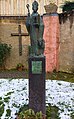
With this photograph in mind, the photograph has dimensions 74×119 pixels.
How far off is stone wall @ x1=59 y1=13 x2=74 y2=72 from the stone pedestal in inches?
197

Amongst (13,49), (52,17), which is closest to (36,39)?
(52,17)

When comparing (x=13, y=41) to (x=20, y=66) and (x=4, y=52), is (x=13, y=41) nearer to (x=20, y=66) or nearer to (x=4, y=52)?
(x=4, y=52)

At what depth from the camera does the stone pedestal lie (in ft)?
21.8

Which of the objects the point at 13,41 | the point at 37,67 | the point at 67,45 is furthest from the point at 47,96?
the point at 13,41

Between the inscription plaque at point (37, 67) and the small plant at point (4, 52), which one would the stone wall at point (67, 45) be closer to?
the small plant at point (4, 52)

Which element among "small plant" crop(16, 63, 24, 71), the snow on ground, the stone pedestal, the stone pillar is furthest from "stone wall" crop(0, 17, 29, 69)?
the stone pedestal

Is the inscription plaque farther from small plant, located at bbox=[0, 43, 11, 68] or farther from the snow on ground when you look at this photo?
small plant, located at bbox=[0, 43, 11, 68]

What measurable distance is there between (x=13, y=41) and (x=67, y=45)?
3.00 m

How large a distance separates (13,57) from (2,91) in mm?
5574

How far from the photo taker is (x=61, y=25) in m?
12.1

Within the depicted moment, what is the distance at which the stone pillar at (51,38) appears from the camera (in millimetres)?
11812

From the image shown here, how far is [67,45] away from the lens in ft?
39.0

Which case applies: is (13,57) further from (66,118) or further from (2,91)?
(66,118)

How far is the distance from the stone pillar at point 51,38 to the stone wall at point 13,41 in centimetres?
215
